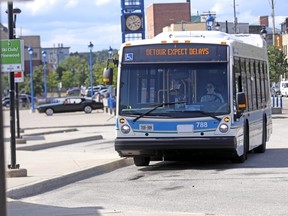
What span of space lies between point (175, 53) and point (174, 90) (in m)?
0.88

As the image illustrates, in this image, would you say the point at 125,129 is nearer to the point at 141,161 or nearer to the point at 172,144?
the point at 172,144

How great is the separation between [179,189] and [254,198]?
176 cm

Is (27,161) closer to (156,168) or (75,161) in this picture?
(75,161)

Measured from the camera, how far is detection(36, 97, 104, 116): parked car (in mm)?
60500

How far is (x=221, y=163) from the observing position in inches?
674

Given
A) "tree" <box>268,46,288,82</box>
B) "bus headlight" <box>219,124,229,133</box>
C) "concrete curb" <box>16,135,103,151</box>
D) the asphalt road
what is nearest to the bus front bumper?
"bus headlight" <box>219,124,229,133</box>

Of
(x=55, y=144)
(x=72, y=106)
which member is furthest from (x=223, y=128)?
(x=72, y=106)

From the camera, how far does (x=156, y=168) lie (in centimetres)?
1639

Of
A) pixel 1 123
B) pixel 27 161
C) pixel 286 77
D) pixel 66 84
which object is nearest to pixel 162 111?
pixel 27 161

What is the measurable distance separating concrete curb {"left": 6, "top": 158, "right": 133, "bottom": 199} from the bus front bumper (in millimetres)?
826

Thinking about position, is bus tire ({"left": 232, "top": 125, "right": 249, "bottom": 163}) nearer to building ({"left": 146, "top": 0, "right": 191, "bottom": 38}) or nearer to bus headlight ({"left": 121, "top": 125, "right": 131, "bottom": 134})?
bus headlight ({"left": 121, "top": 125, "right": 131, "bottom": 134})

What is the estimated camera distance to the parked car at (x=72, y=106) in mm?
60500

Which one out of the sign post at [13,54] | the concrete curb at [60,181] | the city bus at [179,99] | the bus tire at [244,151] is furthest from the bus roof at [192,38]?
the concrete curb at [60,181]

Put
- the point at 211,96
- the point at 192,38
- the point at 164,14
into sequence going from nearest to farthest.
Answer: the point at 211,96 → the point at 192,38 → the point at 164,14
